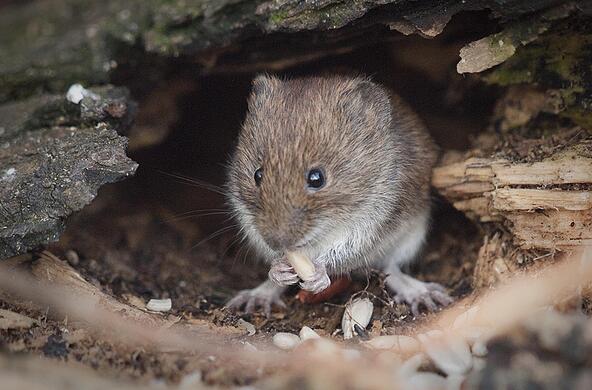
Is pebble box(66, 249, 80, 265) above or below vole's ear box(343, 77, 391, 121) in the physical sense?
below

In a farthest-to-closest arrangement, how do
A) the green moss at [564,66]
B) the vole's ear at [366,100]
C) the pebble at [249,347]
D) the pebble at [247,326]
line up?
the vole's ear at [366,100] → the green moss at [564,66] → the pebble at [247,326] → the pebble at [249,347]

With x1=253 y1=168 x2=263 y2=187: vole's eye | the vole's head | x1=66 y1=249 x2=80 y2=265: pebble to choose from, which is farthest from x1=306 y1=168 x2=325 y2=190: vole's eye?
x1=66 y1=249 x2=80 y2=265: pebble

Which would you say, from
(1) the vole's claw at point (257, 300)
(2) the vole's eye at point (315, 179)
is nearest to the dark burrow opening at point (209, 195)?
(1) the vole's claw at point (257, 300)

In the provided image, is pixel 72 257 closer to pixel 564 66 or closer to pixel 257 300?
pixel 257 300

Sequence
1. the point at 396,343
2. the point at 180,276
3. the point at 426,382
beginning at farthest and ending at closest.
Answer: the point at 180,276 → the point at 396,343 → the point at 426,382

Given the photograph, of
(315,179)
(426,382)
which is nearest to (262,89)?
(315,179)

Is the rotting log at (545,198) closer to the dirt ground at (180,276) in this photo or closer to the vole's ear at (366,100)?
the dirt ground at (180,276)

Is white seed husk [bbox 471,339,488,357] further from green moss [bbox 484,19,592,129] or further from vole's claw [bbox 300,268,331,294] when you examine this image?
green moss [bbox 484,19,592,129]
